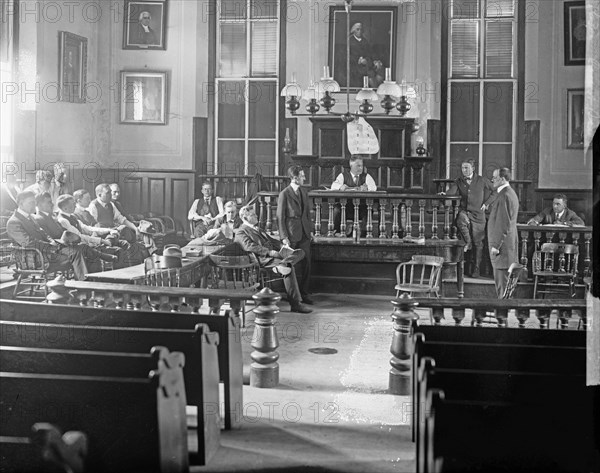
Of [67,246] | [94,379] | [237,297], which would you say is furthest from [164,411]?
[67,246]

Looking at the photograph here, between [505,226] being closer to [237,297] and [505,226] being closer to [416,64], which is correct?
[237,297]

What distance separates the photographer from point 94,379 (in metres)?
2.80

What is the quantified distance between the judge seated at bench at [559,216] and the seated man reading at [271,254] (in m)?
4.28

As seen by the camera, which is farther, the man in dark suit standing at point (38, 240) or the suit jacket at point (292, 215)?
the suit jacket at point (292, 215)

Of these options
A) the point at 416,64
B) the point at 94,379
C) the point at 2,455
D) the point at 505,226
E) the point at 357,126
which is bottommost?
the point at 2,455

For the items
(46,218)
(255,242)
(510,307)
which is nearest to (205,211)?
(46,218)

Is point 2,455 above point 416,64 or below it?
below

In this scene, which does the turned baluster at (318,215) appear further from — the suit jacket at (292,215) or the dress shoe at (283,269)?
the dress shoe at (283,269)

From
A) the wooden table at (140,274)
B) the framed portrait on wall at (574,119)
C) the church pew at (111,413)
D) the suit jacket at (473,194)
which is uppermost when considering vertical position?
the framed portrait on wall at (574,119)

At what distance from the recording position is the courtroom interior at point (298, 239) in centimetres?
292

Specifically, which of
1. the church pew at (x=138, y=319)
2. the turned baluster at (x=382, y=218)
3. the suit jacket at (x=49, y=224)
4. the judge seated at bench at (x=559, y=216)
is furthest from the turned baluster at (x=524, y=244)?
the church pew at (x=138, y=319)

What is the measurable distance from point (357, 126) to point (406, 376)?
805 cm

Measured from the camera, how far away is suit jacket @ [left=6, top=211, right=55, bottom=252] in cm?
780

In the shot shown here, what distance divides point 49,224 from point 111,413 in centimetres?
584
